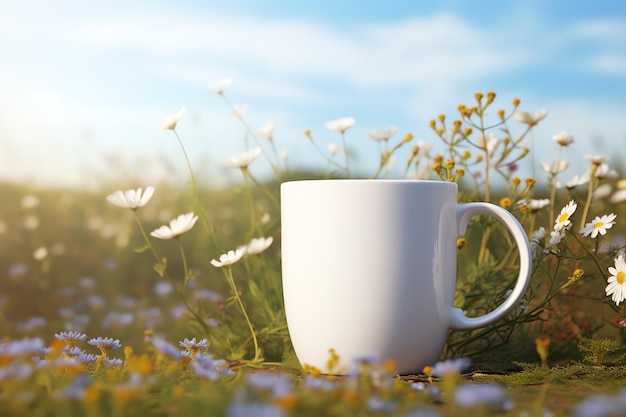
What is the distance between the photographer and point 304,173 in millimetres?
2992

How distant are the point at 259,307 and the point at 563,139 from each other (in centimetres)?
76

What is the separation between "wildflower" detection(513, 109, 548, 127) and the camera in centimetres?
159

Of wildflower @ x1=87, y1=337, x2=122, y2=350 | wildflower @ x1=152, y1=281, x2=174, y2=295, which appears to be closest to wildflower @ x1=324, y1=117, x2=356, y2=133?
wildflower @ x1=87, y1=337, x2=122, y2=350

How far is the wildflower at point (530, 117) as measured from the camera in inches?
62.6

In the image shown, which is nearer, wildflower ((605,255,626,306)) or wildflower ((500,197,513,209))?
wildflower ((605,255,626,306))

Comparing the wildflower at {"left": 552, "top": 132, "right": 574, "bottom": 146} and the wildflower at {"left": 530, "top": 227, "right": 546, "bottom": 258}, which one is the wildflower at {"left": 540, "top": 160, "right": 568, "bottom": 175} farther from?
the wildflower at {"left": 530, "top": 227, "right": 546, "bottom": 258}

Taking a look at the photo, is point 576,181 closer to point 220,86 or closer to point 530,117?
point 530,117

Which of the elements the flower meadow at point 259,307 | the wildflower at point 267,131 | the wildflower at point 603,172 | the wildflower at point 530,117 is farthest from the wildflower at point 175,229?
the wildflower at point 603,172

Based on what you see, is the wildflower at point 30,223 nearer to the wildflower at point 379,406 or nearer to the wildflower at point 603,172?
the wildflower at point 603,172

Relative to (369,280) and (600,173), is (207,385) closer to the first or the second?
(369,280)

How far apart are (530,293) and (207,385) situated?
2.46ft

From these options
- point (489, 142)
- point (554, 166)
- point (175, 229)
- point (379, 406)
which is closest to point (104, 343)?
point (175, 229)

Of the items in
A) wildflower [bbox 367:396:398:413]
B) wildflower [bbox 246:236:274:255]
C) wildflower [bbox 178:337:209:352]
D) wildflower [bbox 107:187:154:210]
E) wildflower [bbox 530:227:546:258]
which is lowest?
wildflower [bbox 178:337:209:352]

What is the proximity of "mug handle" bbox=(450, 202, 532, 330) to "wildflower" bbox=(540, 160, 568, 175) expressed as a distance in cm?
42
